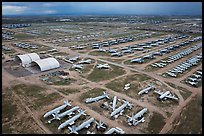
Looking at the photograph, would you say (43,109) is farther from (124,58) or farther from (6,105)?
(124,58)

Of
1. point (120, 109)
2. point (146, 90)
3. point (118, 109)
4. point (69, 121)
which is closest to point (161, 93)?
point (146, 90)

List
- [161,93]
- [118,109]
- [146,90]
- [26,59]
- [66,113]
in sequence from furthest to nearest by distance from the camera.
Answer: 1. [26,59]
2. [146,90]
3. [161,93]
4. [118,109]
5. [66,113]

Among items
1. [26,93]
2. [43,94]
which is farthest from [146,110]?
[26,93]

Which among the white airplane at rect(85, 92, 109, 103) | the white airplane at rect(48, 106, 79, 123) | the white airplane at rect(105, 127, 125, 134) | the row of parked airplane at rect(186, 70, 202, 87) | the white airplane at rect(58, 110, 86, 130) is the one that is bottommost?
the white airplane at rect(105, 127, 125, 134)

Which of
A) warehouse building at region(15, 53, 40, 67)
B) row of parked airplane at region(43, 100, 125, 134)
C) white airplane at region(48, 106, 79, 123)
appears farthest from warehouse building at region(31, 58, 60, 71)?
white airplane at region(48, 106, 79, 123)

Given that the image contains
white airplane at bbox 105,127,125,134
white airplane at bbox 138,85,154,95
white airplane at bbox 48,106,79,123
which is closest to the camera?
white airplane at bbox 105,127,125,134

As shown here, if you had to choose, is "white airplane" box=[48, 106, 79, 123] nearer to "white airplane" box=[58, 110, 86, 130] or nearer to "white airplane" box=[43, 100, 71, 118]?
"white airplane" box=[43, 100, 71, 118]

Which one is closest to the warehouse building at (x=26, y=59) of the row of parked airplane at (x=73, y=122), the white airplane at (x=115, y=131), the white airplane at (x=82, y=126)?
the row of parked airplane at (x=73, y=122)

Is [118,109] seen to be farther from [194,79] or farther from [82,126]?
[194,79]

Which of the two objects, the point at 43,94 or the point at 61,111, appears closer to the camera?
the point at 61,111

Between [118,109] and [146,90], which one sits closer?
[118,109]

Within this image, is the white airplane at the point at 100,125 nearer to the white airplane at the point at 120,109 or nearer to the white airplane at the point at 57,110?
the white airplane at the point at 120,109
